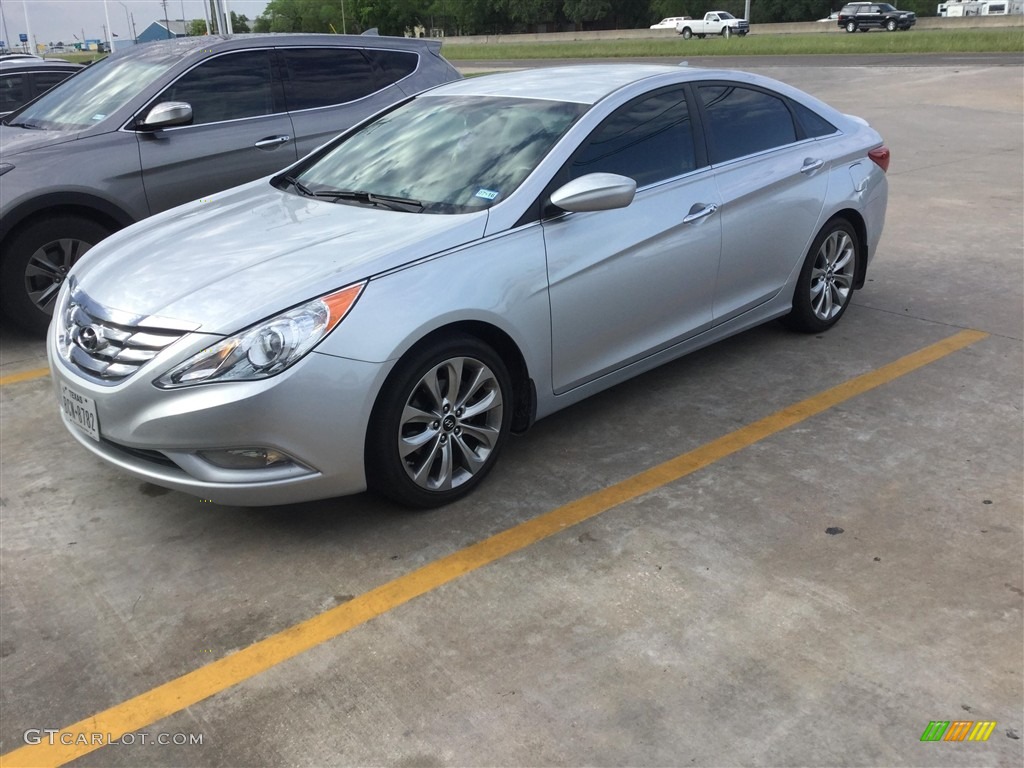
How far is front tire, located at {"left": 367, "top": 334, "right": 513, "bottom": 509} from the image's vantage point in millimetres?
3482

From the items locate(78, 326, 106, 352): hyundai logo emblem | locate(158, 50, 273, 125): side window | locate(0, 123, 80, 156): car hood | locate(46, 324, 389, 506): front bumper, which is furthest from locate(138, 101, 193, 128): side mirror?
locate(46, 324, 389, 506): front bumper

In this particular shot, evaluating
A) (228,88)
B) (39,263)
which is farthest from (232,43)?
(39,263)

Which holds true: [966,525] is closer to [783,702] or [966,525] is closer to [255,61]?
[783,702]

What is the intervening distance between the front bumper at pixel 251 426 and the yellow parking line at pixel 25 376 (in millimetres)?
2189

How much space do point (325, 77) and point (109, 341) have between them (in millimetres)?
4134

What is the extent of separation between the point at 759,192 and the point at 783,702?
290cm

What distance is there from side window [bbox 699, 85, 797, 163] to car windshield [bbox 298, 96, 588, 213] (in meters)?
0.87

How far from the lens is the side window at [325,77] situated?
689 centimetres

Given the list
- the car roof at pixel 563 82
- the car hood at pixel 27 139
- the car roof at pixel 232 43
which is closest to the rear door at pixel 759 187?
the car roof at pixel 563 82

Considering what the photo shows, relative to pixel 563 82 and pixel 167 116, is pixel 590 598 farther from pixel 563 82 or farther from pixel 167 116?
pixel 167 116

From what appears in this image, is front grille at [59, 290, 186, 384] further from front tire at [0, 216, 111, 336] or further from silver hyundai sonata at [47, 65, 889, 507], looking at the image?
front tire at [0, 216, 111, 336]

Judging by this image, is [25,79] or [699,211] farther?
[25,79]

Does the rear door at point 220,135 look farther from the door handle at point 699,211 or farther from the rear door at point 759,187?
the door handle at point 699,211

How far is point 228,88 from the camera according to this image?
6.60 meters
